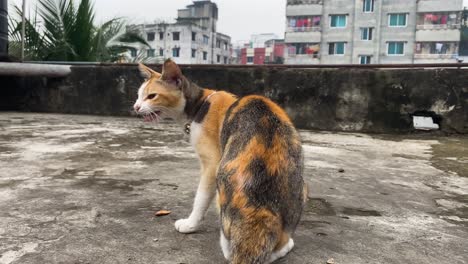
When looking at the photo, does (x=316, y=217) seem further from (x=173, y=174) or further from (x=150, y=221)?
(x=173, y=174)

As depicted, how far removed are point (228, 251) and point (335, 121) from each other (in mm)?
4978

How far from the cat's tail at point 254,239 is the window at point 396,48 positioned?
32034 millimetres

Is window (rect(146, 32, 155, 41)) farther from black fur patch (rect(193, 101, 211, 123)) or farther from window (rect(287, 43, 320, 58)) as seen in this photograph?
black fur patch (rect(193, 101, 211, 123))

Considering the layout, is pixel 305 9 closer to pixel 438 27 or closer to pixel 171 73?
pixel 438 27

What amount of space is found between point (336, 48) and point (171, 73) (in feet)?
104

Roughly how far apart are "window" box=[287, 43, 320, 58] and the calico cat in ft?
105

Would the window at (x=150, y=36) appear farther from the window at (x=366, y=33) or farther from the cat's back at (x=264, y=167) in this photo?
the cat's back at (x=264, y=167)

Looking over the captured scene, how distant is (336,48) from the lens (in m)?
32.0

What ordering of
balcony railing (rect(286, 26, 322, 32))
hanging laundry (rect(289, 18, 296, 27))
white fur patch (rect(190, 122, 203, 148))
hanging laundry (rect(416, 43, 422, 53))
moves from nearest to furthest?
white fur patch (rect(190, 122, 203, 148)), hanging laundry (rect(416, 43, 422, 53)), balcony railing (rect(286, 26, 322, 32)), hanging laundry (rect(289, 18, 296, 27))

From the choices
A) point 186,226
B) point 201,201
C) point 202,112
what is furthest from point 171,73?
point 186,226

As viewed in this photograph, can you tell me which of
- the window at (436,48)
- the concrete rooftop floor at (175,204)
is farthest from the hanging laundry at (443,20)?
the concrete rooftop floor at (175,204)

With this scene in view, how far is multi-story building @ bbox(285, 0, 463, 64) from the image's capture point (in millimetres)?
29750

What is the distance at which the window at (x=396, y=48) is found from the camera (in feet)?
99.8

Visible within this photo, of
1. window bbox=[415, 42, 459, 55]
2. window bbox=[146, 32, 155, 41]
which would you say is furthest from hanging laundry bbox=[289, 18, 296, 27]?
window bbox=[146, 32, 155, 41]
